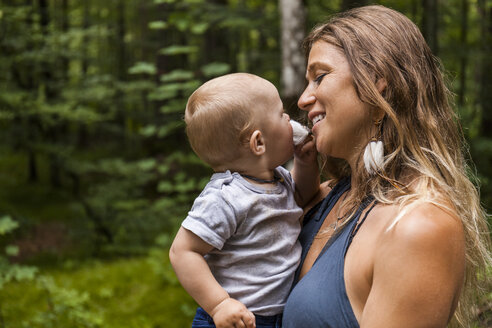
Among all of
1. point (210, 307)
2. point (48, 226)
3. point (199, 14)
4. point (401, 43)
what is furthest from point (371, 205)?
point (48, 226)

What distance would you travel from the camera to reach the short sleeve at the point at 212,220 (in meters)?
1.60

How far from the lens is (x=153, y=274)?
6.23 metres

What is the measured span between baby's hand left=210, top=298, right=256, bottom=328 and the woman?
126 millimetres

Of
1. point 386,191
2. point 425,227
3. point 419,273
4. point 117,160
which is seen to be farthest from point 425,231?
point 117,160

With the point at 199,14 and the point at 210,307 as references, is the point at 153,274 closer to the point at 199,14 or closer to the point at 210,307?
the point at 199,14

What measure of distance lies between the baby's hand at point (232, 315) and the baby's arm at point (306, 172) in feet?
1.98

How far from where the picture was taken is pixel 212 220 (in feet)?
5.28

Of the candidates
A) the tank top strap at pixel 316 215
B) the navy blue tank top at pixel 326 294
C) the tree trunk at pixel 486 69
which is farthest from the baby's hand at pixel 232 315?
the tree trunk at pixel 486 69

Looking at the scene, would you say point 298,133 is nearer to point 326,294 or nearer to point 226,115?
point 226,115

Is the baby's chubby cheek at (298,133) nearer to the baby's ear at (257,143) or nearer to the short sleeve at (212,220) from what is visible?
the baby's ear at (257,143)

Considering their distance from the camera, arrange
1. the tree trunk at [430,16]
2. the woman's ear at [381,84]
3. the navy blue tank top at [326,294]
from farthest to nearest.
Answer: the tree trunk at [430,16], the woman's ear at [381,84], the navy blue tank top at [326,294]

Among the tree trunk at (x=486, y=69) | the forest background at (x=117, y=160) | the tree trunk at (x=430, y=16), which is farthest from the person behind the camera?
the tree trunk at (x=486, y=69)

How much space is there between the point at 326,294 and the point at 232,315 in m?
0.33

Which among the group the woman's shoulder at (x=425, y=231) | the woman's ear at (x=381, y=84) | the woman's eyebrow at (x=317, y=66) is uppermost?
the woman's eyebrow at (x=317, y=66)
